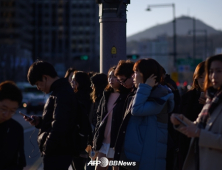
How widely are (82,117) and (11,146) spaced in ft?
4.53

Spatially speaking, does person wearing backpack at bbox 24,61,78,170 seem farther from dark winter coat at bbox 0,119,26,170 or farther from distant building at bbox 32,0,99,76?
distant building at bbox 32,0,99,76

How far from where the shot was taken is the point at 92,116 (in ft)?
25.6

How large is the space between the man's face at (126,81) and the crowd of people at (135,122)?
12 mm

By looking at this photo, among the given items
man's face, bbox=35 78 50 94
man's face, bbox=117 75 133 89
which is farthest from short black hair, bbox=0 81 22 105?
man's face, bbox=117 75 133 89

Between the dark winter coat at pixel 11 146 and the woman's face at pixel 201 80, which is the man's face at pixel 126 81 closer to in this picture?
the woman's face at pixel 201 80

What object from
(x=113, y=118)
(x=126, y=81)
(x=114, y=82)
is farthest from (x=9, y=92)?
(x=114, y=82)

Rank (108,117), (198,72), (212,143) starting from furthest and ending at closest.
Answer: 1. (108,117)
2. (198,72)
3. (212,143)

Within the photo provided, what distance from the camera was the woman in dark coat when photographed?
5641 mm

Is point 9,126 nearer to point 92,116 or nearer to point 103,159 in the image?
point 103,159

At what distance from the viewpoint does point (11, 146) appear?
4262 mm

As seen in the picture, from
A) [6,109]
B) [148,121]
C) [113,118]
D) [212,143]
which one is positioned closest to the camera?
[212,143]

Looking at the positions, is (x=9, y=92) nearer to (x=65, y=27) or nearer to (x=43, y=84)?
(x=43, y=84)

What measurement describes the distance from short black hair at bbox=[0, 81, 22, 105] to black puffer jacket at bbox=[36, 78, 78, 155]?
98cm

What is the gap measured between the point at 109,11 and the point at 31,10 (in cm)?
14738
